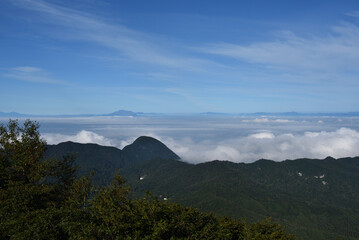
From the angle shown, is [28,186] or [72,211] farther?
[28,186]

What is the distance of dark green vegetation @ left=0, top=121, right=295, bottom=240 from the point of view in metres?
31.9

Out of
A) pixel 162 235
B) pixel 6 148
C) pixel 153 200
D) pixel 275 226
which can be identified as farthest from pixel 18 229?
pixel 275 226

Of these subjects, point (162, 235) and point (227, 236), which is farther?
point (227, 236)

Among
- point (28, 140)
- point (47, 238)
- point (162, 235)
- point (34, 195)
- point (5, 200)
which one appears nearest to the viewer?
point (47, 238)

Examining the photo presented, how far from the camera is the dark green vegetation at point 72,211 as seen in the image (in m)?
31.9

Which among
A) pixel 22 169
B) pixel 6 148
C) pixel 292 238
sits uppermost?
pixel 6 148

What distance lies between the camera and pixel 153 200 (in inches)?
1780

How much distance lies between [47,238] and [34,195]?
16.3 metres

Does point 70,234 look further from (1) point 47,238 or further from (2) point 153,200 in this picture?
(2) point 153,200

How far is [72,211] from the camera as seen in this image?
37.2m

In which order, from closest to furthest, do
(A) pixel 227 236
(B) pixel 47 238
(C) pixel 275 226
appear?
(B) pixel 47 238
(A) pixel 227 236
(C) pixel 275 226

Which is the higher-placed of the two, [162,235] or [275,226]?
[162,235]

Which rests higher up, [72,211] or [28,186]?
[28,186]

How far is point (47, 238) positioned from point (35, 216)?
23.7 feet
